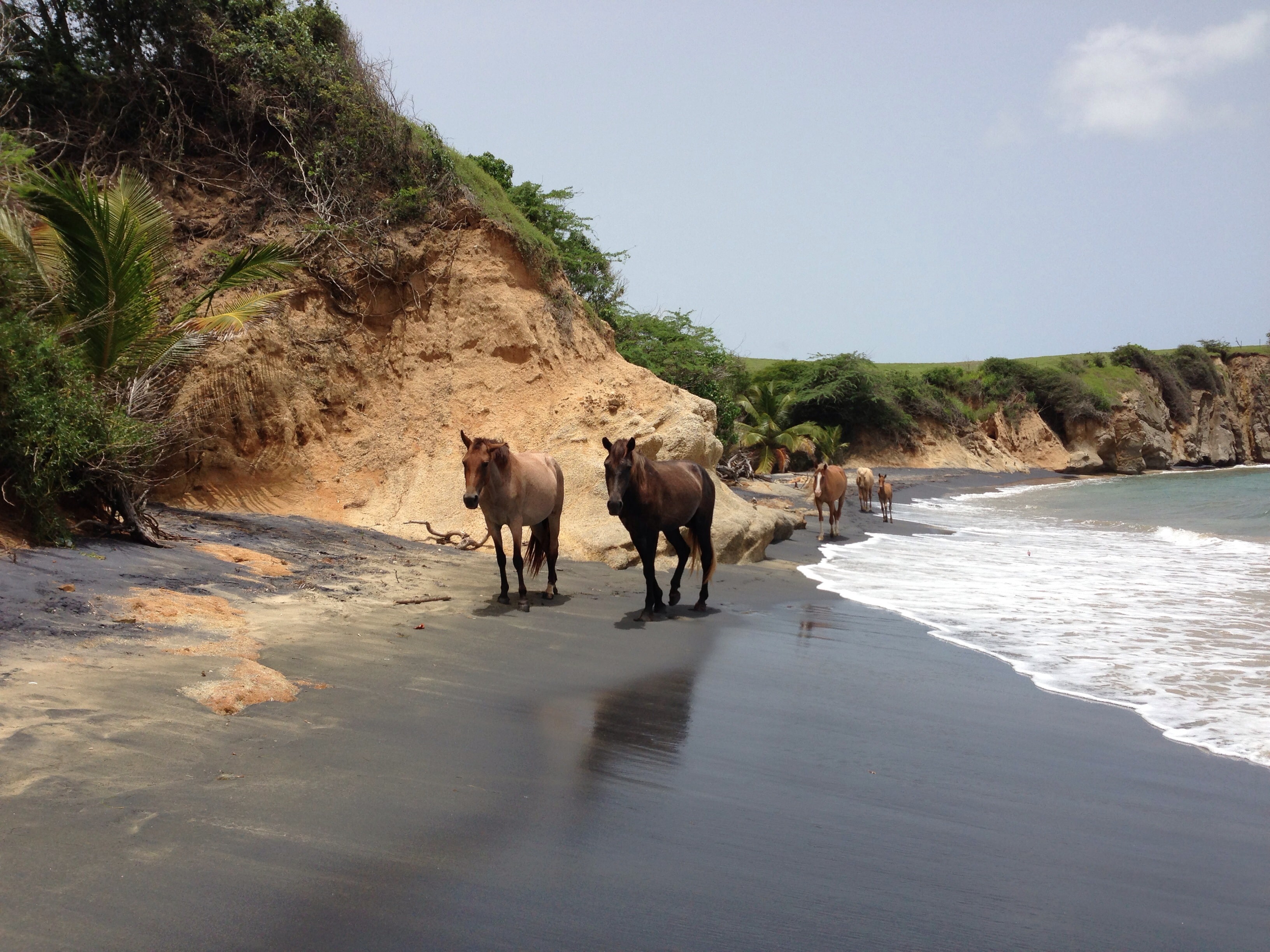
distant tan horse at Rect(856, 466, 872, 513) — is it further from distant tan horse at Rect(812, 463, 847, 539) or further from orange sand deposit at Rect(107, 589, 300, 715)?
orange sand deposit at Rect(107, 589, 300, 715)

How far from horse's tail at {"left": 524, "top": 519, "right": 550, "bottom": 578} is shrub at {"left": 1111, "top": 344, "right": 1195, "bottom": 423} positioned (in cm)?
6592

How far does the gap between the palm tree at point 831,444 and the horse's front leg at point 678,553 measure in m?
33.4

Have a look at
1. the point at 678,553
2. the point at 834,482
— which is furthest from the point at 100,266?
the point at 834,482

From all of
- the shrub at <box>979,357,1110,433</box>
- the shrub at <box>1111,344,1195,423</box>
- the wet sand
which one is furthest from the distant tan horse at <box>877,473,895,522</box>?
the shrub at <box>1111,344,1195,423</box>

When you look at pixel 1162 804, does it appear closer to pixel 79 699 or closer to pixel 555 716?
pixel 555 716

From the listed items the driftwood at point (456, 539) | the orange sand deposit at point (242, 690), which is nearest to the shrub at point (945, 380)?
the driftwood at point (456, 539)

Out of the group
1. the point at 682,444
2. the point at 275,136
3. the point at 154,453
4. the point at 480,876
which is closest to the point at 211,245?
the point at 275,136

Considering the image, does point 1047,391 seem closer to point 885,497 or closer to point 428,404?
point 885,497

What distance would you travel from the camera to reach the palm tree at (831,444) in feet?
144

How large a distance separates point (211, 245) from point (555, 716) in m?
12.1

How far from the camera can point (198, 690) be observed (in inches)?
170

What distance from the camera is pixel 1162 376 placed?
2484 inches

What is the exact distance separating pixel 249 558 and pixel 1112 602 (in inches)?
384

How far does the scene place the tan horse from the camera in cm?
817
